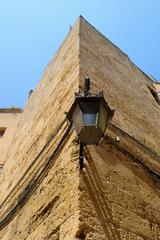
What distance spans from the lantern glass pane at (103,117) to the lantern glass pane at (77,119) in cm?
16

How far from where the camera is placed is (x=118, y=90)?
6.47m

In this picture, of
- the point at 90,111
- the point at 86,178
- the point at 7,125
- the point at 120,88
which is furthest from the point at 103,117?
the point at 7,125

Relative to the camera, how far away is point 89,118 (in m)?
3.37

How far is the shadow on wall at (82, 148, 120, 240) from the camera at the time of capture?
3248 mm

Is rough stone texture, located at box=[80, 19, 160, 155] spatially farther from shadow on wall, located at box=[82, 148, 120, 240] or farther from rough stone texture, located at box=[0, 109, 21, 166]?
rough stone texture, located at box=[0, 109, 21, 166]

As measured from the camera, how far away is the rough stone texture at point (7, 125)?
11906 millimetres

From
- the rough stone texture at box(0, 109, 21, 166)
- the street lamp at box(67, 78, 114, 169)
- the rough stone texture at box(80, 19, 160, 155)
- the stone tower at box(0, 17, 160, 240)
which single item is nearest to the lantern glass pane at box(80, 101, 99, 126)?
the street lamp at box(67, 78, 114, 169)

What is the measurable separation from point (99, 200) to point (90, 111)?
0.78m

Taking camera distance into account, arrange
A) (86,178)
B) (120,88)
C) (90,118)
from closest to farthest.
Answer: (90,118) < (86,178) < (120,88)

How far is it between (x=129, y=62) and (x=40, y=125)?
4.20 meters

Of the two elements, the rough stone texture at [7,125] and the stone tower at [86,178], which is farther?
the rough stone texture at [7,125]

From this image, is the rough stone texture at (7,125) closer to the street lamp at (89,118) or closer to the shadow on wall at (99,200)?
the shadow on wall at (99,200)

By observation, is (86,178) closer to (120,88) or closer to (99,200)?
(99,200)

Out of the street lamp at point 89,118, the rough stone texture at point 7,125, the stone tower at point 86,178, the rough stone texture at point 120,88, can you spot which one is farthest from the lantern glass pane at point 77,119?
the rough stone texture at point 7,125
